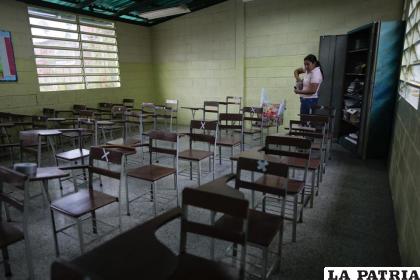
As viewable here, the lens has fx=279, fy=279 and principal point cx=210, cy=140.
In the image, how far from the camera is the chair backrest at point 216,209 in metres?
1.30

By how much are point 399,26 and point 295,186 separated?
3305 millimetres

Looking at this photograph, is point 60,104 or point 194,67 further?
point 194,67

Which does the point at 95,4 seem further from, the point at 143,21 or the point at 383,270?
the point at 383,270

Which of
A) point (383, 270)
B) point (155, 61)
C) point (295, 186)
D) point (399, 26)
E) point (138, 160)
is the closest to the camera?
point (383, 270)

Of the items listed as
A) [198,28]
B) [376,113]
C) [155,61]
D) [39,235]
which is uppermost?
[198,28]

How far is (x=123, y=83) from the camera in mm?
7609

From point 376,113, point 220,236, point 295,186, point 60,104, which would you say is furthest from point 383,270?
point 60,104

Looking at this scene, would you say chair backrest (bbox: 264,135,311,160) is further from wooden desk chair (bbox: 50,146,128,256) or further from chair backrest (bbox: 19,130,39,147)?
chair backrest (bbox: 19,130,39,147)

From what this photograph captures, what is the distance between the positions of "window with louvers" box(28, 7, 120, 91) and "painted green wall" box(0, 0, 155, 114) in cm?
15

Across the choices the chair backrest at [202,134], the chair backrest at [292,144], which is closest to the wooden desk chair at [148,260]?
the chair backrest at [292,144]

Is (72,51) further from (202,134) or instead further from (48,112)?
(202,134)

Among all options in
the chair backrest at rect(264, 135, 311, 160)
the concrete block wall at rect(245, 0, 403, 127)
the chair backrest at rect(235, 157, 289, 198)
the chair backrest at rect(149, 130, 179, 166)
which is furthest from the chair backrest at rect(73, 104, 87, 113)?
the chair backrest at rect(235, 157, 289, 198)

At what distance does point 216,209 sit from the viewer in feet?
4.46

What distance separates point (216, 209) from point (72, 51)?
6315 mm
